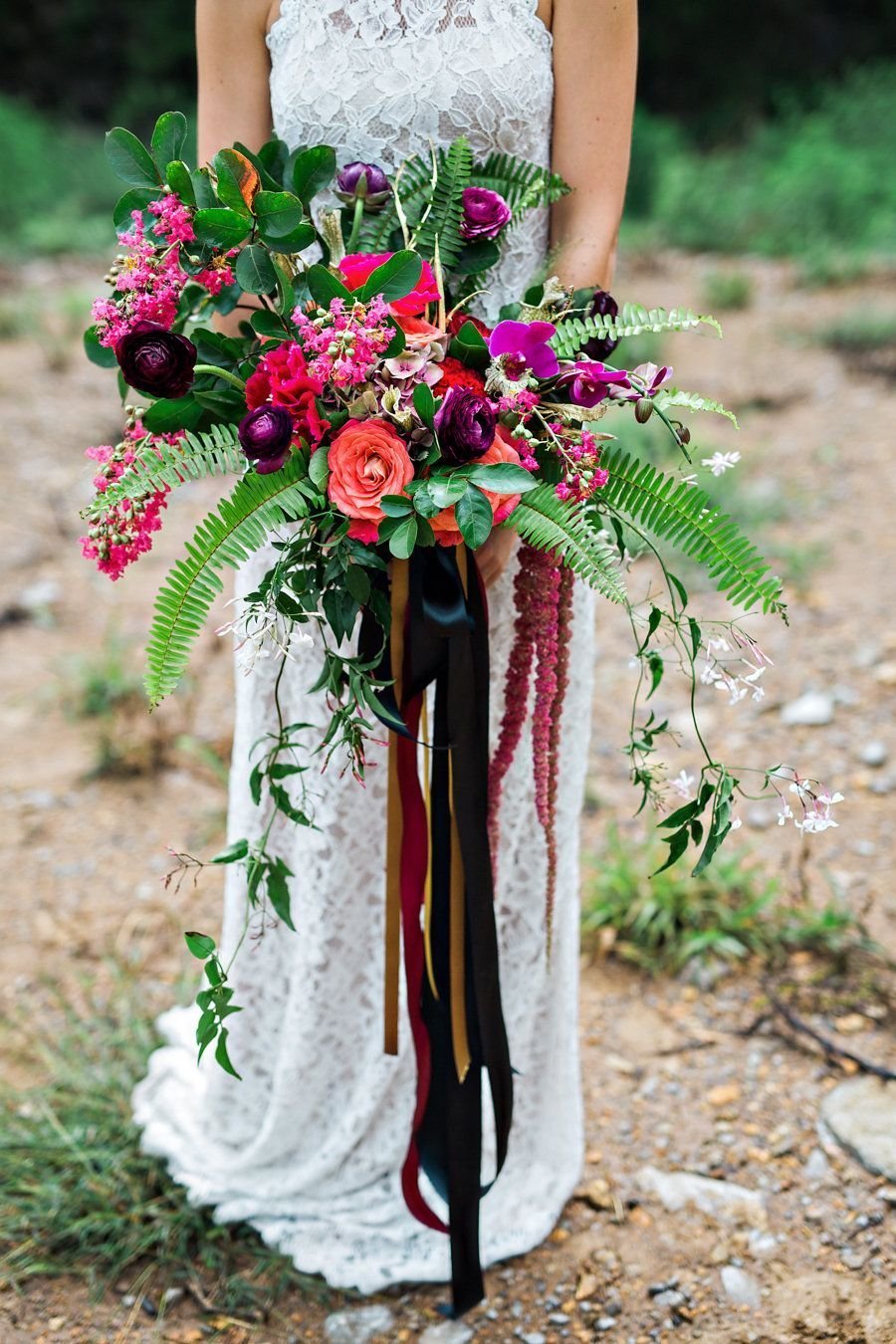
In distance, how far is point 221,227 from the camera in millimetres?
1289

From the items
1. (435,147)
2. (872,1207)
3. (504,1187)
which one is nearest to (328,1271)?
(504,1187)

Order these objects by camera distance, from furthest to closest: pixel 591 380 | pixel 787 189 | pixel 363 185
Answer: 1. pixel 787 189
2. pixel 363 185
3. pixel 591 380

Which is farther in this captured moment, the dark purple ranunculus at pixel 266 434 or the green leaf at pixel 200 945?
the green leaf at pixel 200 945

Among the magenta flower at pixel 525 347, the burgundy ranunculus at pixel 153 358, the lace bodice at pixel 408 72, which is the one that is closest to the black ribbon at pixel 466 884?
the magenta flower at pixel 525 347

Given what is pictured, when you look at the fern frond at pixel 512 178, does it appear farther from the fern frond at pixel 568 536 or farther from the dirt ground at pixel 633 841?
→ the dirt ground at pixel 633 841

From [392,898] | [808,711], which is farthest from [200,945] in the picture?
[808,711]

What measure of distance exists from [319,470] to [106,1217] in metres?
1.46

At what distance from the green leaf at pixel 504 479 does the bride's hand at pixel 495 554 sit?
7.9 inches

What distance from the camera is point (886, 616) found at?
4152 millimetres

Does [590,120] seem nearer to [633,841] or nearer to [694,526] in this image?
[694,526]

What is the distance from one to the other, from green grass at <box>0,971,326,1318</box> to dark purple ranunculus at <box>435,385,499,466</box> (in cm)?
149

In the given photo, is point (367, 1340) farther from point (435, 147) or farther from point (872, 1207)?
point (435, 147)

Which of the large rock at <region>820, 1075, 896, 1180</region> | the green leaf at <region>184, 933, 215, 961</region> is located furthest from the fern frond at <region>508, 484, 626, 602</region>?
the large rock at <region>820, 1075, 896, 1180</region>

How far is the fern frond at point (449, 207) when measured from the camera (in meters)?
1.43
